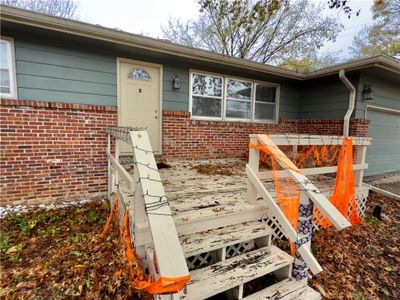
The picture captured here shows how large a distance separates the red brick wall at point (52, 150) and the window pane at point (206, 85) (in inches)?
79.4

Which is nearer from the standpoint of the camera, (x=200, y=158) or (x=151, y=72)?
(x=151, y=72)

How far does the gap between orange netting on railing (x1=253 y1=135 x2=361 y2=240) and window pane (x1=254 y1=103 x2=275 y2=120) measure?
155 centimetres

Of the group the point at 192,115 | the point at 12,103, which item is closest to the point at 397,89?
the point at 192,115

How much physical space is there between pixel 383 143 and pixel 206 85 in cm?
560

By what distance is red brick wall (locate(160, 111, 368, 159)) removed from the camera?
4.83 metres

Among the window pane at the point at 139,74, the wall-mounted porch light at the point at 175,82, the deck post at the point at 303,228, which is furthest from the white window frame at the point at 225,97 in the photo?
the deck post at the point at 303,228

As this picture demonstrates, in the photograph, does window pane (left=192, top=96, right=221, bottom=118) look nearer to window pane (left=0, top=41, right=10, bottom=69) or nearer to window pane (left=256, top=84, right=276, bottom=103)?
window pane (left=256, top=84, right=276, bottom=103)

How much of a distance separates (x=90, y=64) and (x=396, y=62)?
20.5 ft

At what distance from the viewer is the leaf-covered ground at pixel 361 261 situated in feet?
7.11

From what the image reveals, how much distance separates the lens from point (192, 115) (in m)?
5.14

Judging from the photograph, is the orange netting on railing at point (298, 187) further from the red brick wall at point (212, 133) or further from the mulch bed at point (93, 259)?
the red brick wall at point (212, 133)

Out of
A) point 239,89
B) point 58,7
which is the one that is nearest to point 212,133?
point 239,89

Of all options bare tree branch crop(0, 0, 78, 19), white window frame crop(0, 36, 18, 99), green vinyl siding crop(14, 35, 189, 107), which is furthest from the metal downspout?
bare tree branch crop(0, 0, 78, 19)

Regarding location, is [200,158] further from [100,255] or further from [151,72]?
[100,255]
